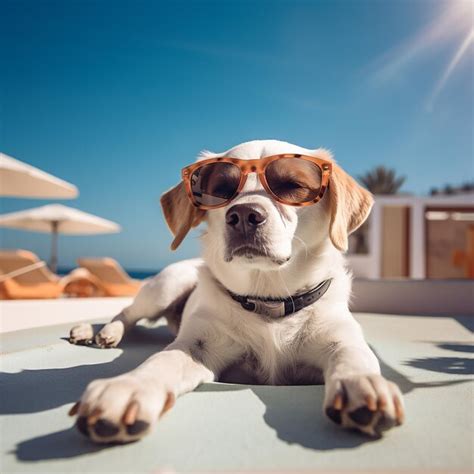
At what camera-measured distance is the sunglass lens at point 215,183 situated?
1.99 meters

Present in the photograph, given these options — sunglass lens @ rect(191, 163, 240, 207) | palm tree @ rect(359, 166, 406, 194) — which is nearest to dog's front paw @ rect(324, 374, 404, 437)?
sunglass lens @ rect(191, 163, 240, 207)

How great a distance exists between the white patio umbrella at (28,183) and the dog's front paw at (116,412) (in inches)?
243

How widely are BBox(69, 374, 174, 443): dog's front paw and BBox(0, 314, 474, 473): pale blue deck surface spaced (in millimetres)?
31

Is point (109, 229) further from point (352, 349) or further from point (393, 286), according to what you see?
point (352, 349)

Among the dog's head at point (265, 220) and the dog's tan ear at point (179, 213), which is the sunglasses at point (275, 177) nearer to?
the dog's head at point (265, 220)

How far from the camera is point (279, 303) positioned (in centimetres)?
192

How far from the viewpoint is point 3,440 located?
1.05 metres

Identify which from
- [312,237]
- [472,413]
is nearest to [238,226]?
[312,237]

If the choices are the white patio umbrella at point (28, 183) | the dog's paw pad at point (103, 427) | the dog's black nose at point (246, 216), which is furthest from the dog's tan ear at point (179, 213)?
the white patio umbrella at point (28, 183)

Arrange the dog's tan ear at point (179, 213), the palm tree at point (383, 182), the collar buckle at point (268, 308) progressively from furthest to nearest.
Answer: the palm tree at point (383, 182)
the dog's tan ear at point (179, 213)
the collar buckle at point (268, 308)

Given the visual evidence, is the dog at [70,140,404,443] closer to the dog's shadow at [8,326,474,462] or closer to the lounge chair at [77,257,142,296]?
the dog's shadow at [8,326,474,462]

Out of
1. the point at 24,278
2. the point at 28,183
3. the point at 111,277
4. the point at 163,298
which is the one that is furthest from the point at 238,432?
the point at 111,277

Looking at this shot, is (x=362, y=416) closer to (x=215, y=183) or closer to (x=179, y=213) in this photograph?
(x=215, y=183)

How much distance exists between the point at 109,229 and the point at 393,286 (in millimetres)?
10660
